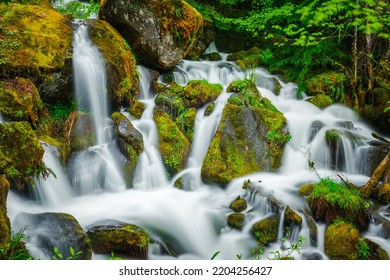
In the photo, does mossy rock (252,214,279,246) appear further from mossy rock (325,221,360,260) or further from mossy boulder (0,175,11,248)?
mossy boulder (0,175,11,248)

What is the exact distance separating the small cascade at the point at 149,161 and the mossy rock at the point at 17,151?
7.17 feet

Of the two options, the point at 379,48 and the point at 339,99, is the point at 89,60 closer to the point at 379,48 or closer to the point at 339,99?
the point at 339,99

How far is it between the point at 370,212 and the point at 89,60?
20.5 ft

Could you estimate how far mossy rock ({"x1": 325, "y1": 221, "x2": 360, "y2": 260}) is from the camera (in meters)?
4.55

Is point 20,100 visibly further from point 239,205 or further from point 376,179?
point 376,179

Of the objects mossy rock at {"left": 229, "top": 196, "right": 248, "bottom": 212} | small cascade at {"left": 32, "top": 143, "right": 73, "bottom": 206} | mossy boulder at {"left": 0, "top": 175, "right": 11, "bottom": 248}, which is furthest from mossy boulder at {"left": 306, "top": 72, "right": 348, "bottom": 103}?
mossy boulder at {"left": 0, "top": 175, "right": 11, "bottom": 248}

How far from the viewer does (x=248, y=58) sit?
1130 centimetres

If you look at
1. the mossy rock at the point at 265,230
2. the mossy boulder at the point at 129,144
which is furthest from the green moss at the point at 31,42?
the mossy rock at the point at 265,230

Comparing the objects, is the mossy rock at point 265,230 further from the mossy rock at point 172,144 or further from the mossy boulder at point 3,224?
the mossy boulder at point 3,224

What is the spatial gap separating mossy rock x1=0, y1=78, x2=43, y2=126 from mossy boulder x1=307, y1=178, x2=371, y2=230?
5.12 metres

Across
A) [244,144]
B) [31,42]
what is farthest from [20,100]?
[244,144]

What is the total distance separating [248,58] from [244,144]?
536 centimetres

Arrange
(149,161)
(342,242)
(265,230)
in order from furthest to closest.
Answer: (149,161)
(265,230)
(342,242)

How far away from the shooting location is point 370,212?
17.0ft
